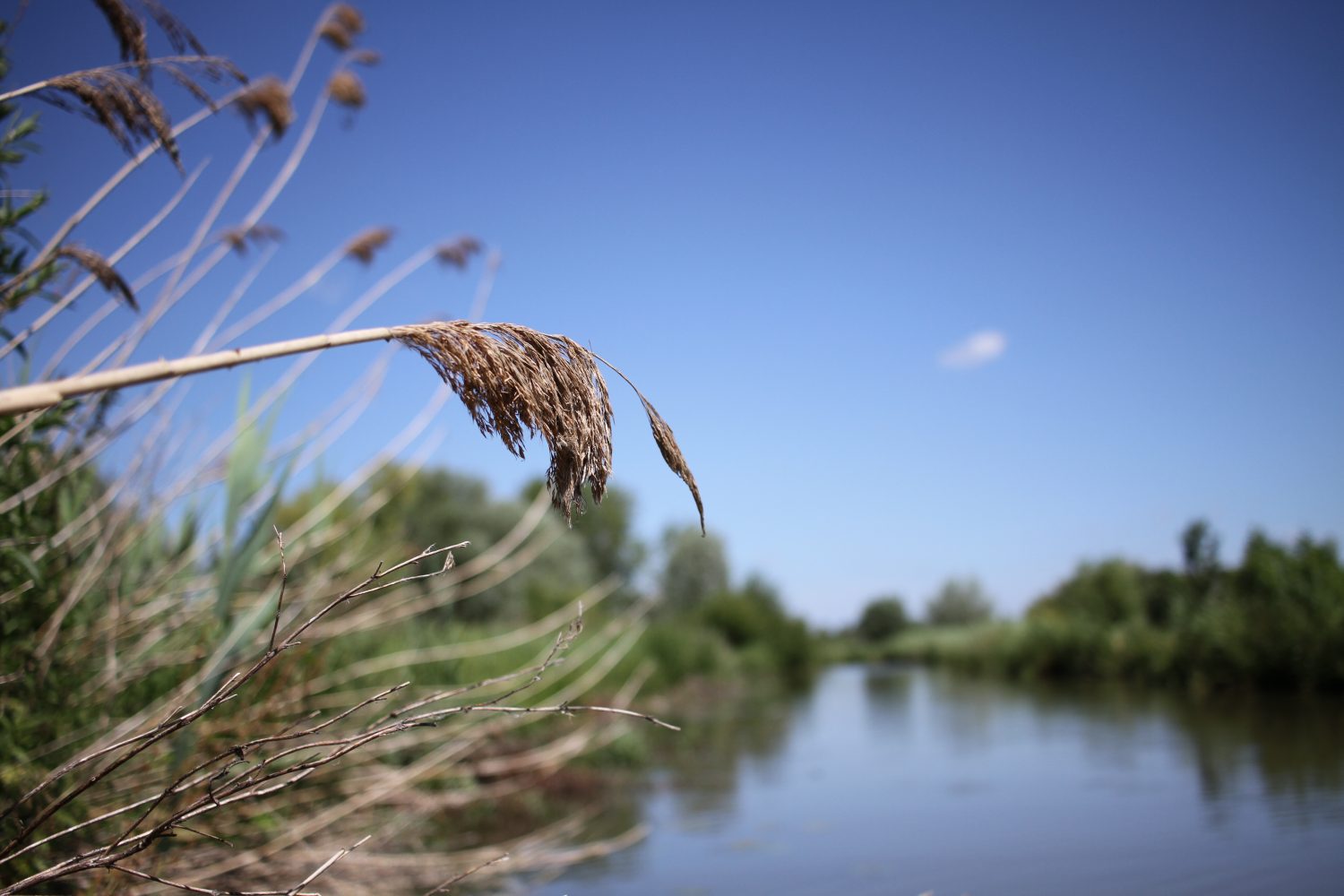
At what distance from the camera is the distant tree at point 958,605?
198 feet

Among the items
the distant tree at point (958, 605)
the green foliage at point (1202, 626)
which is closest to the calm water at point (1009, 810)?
the green foliage at point (1202, 626)

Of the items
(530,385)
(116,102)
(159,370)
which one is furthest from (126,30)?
(530,385)

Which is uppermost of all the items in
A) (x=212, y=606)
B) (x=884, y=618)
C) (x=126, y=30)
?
(x=126, y=30)

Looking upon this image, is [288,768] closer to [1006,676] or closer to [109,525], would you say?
[109,525]

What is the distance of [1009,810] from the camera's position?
25.3ft

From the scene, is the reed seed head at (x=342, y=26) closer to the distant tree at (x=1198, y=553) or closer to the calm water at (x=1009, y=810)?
the calm water at (x=1009, y=810)

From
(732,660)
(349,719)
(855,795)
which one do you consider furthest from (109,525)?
(732,660)

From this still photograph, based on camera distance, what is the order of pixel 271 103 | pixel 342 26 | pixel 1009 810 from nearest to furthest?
pixel 271 103 < pixel 342 26 < pixel 1009 810

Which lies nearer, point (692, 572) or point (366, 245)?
point (366, 245)

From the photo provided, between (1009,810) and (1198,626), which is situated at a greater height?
(1198,626)

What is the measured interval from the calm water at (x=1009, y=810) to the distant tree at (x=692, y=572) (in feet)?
97.2

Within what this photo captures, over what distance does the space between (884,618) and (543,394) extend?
6957 centimetres

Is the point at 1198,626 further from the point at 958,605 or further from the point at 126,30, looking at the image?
the point at 958,605

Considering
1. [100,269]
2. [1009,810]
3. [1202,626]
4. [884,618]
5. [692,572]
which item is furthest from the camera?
[884,618]
